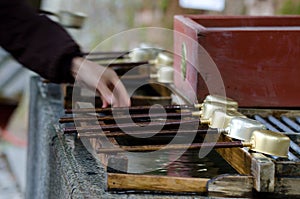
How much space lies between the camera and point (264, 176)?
1.37 meters

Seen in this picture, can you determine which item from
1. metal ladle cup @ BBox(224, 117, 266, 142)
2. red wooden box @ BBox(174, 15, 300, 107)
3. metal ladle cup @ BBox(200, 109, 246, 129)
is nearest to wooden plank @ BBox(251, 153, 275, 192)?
metal ladle cup @ BBox(224, 117, 266, 142)

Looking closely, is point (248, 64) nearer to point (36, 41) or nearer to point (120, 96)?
point (120, 96)

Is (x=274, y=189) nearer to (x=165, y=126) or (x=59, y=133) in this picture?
(x=165, y=126)

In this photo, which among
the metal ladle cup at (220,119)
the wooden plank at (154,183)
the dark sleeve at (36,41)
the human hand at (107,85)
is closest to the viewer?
the wooden plank at (154,183)

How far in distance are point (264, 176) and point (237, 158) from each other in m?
0.15

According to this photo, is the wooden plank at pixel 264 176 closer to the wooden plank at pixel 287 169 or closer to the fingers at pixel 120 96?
the wooden plank at pixel 287 169

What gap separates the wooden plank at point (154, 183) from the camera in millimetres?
1358

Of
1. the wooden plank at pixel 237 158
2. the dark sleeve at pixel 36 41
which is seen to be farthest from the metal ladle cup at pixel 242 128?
the dark sleeve at pixel 36 41

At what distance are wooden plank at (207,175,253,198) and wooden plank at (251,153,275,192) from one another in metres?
0.02

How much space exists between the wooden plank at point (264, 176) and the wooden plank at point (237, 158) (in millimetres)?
49

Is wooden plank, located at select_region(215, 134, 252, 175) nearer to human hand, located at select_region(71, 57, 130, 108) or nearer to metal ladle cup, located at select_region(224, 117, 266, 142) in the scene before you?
metal ladle cup, located at select_region(224, 117, 266, 142)

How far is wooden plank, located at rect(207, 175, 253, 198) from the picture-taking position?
1382 millimetres

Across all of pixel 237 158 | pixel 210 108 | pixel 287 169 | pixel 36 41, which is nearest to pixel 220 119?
pixel 210 108

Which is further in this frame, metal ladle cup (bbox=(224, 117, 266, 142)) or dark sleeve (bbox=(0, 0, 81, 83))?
dark sleeve (bbox=(0, 0, 81, 83))
